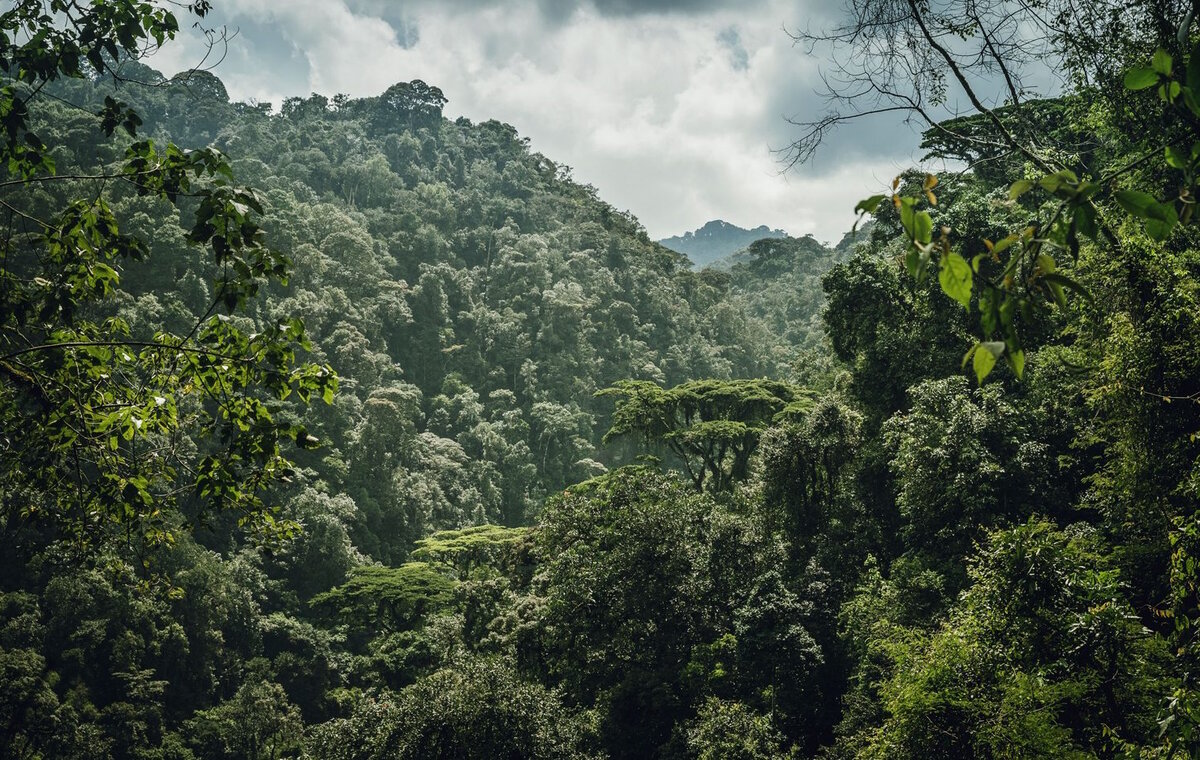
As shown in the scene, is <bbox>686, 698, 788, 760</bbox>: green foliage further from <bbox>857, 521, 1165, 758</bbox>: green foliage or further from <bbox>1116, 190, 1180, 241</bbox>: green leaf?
<bbox>1116, 190, 1180, 241</bbox>: green leaf

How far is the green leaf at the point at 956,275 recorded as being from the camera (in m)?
1.24

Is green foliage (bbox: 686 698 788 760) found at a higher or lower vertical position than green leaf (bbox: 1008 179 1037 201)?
lower

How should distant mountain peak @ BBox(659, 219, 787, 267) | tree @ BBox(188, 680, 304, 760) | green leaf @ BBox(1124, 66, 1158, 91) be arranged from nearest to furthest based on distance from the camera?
green leaf @ BBox(1124, 66, 1158, 91) → tree @ BBox(188, 680, 304, 760) → distant mountain peak @ BBox(659, 219, 787, 267)

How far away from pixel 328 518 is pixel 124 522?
2302cm

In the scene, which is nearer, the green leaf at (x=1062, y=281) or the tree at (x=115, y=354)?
the green leaf at (x=1062, y=281)

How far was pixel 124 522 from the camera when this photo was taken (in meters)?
3.26

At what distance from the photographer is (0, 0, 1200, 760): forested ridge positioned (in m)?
3.01

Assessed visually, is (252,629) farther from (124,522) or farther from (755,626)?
(124,522)

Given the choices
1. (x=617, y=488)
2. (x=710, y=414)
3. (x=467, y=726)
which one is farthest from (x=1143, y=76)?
(x=710, y=414)

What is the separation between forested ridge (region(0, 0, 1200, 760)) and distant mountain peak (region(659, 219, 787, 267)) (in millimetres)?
128080

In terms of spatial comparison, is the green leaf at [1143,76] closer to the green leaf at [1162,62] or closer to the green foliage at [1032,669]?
the green leaf at [1162,62]

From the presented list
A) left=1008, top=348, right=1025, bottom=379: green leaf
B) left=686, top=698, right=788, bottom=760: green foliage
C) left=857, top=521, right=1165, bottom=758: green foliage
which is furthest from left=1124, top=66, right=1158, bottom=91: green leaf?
left=686, top=698, right=788, bottom=760: green foliage

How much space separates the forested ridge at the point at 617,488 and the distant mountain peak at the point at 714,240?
128 metres

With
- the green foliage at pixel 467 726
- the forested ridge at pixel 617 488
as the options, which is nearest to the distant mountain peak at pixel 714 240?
the forested ridge at pixel 617 488
